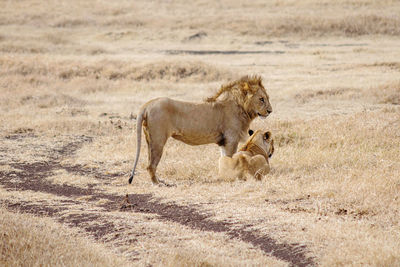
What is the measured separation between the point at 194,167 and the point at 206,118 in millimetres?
1056

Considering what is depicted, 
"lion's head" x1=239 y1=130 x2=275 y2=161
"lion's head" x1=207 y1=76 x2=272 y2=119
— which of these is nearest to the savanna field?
"lion's head" x1=239 y1=130 x2=275 y2=161

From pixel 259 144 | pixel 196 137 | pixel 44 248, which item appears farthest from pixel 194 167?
pixel 44 248

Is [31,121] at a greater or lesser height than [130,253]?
lesser

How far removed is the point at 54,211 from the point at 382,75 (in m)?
16.5

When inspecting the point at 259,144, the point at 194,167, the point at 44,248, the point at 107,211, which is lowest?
the point at 194,167

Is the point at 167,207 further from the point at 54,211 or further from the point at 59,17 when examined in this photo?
the point at 59,17

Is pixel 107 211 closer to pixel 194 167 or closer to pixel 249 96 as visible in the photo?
pixel 194 167

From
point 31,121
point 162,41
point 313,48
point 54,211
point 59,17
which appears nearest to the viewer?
point 54,211

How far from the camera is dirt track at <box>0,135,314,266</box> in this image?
647 cm

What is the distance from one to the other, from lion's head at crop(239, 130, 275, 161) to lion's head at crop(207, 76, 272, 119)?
43cm

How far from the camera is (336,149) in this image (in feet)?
38.2

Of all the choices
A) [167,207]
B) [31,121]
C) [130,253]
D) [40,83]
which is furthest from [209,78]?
[130,253]

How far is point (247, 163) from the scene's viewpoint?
9.56 metres

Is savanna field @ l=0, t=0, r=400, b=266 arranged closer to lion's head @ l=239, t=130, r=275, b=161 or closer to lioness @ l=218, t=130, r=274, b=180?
lioness @ l=218, t=130, r=274, b=180
